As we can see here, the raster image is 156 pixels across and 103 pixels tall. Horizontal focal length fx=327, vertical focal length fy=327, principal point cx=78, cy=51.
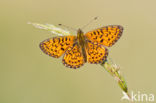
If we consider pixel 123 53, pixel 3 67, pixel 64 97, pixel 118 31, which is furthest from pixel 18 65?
pixel 118 31

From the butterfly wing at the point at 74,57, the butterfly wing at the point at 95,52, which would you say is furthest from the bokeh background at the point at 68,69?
the butterfly wing at the point at 95,52

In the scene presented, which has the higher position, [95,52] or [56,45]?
[56,45]

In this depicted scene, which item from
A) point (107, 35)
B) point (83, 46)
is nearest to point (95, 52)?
point (107, 35)

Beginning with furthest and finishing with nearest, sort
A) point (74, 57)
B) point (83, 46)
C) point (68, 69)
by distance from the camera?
1. point (68, 69)
2. point (83, 46)
3. point (74, 57)

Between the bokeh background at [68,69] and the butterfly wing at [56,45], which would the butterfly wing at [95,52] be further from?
the bokeh background at [68,69]

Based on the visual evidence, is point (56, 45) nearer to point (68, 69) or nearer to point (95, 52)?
point (95, 52)

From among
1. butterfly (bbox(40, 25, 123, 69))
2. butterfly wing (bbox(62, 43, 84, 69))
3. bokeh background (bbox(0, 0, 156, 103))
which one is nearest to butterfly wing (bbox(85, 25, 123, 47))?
butterfly (bbox(40, 25, 123, 69))
